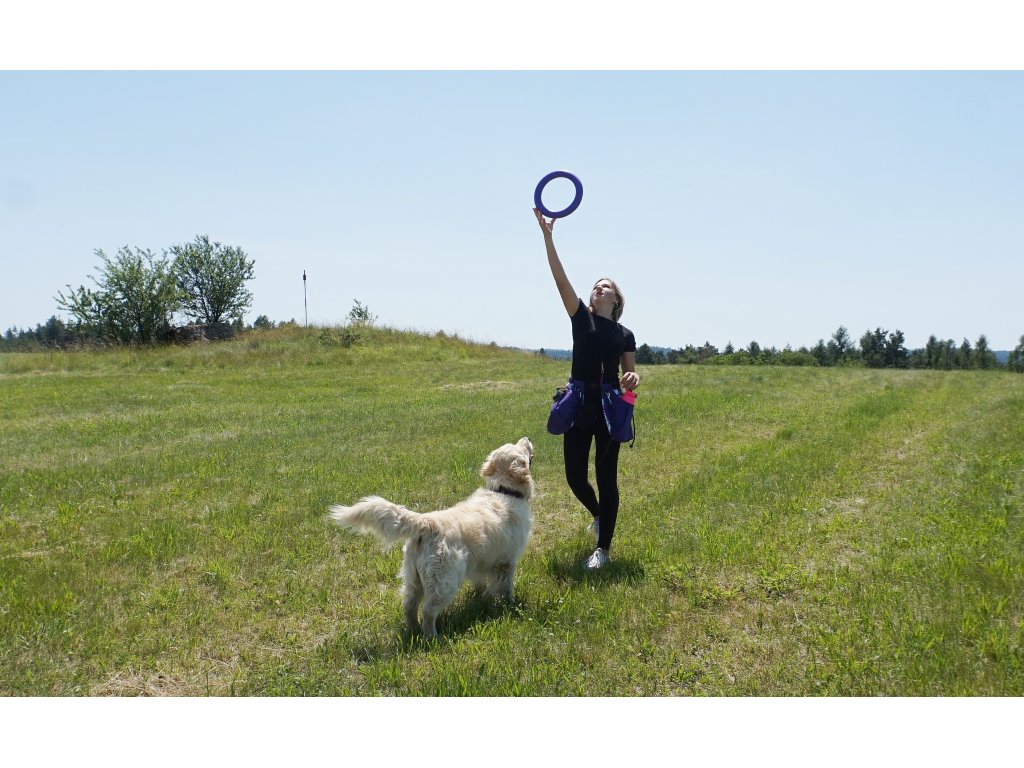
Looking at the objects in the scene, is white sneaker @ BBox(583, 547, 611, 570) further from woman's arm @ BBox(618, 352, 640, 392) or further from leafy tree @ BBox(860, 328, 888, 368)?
leafy tree @ BBox(860, 328, 888, 368)

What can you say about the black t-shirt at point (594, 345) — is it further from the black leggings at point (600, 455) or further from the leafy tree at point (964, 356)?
the leafy tree at point (964, 356)

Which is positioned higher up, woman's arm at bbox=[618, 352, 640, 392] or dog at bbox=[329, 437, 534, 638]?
woman's arm at bbox=[618, 352, 640, 392]

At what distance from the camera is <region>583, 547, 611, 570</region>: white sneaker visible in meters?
5.70

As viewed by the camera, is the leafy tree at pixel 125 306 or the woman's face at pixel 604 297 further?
the leafy tree at pixel 125 306

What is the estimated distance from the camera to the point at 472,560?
470cm

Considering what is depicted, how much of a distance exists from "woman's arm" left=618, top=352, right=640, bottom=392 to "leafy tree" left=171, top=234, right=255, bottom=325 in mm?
43259

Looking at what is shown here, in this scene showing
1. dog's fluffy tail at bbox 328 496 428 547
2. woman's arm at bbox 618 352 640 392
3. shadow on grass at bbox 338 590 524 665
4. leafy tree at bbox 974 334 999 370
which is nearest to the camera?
dog's fluffy tail at bbox 328 496 428 547

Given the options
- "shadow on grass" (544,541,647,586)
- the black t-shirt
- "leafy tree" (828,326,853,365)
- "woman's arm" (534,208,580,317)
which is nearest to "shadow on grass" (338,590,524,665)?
"shadow on grass" (544,541,647,586)

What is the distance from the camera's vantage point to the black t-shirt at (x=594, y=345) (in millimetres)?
5785

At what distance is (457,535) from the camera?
455 cm

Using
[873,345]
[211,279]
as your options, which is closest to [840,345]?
[873,345]

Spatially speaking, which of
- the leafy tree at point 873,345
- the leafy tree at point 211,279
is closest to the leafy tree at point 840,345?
the leafy tree at point 873,345

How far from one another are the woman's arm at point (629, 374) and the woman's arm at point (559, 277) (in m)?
0.70

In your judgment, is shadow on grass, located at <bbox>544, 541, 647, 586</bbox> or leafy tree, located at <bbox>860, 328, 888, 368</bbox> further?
leafy tree, located at <bbox>860, 328, 888, 368</bbox>
